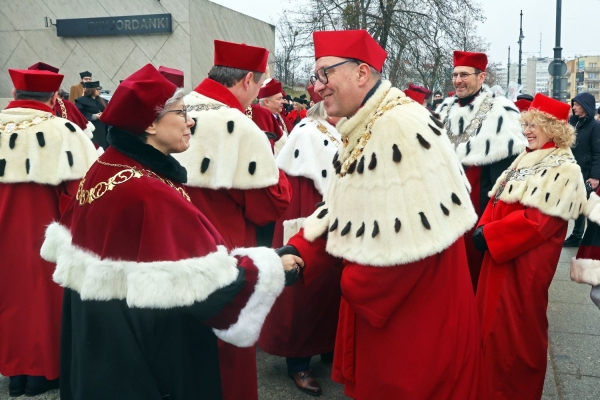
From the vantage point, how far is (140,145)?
7.95 feet

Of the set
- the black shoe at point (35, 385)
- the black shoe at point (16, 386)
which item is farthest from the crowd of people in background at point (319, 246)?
the black shoe at point (16, 386)

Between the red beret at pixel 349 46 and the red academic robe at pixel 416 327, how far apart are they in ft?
3.10

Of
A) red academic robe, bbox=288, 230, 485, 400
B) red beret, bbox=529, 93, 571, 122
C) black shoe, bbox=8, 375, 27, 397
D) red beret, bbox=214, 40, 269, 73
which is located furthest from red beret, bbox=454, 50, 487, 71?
black shoe, bbox=8, 375, 27, 397

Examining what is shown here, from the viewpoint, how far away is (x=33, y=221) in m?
4.41

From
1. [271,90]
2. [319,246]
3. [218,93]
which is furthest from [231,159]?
[271,90]

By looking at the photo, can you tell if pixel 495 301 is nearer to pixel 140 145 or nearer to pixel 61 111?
pixel 140 145

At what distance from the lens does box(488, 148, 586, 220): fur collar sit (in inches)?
149

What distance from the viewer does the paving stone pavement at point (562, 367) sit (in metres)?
4.46

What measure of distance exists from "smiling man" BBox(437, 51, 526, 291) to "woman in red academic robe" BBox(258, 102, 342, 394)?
1.10 metres

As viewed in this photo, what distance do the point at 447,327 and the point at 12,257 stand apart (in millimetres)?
3344

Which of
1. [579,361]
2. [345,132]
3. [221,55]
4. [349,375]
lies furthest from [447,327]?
[579,361]

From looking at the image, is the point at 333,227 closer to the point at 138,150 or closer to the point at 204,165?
the point at 138,150

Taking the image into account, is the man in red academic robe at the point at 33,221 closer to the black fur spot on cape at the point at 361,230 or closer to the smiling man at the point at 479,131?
the black fur spot on cape at the point at 361,230

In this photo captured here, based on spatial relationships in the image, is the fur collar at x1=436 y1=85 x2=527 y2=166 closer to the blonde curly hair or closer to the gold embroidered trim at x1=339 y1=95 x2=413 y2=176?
the blonde curly hair
